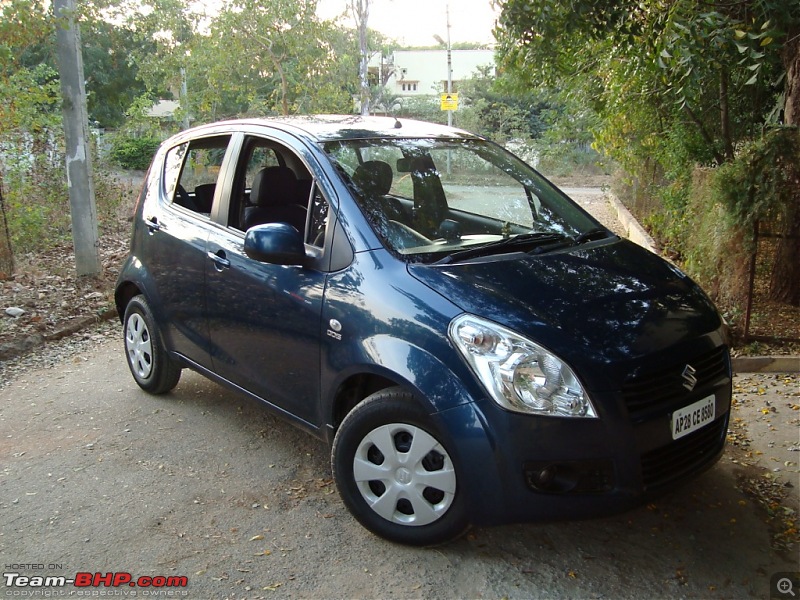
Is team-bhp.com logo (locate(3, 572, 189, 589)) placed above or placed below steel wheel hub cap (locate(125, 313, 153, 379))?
below

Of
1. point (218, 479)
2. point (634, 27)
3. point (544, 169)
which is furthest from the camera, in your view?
point (544, 169)

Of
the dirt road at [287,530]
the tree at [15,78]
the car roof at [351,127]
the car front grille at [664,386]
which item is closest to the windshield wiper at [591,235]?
the car front grille at [664,386]

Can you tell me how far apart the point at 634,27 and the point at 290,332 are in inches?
180

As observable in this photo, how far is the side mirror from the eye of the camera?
3.41m

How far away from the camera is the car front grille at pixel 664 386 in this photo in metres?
2.83

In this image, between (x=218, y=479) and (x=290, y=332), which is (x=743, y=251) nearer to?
(x=290, y=332)

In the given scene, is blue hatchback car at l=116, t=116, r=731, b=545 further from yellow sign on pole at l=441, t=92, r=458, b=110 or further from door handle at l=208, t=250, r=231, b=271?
yellow sign on pole at l=441, t=92, r=458, b=110

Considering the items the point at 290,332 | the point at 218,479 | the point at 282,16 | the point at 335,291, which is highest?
the point at 282,16

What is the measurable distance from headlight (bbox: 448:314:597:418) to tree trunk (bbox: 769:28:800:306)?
156 inches

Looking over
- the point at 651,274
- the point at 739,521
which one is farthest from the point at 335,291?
the point at 739,521

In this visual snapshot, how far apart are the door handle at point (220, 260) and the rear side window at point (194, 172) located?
484mm

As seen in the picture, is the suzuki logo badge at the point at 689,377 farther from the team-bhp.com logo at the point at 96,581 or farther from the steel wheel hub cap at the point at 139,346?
the steel wheel hub cap at the point at 139,346

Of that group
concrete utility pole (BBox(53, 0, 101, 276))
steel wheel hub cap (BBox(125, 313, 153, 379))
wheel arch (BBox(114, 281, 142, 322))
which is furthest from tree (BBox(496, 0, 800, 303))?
concrete utility pole (BBox(53, 0, 101, 276))

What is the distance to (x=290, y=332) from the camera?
361 cm
